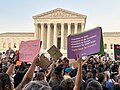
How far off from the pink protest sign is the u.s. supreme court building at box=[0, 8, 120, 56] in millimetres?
72348

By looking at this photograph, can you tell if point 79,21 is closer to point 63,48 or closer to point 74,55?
point 63,48

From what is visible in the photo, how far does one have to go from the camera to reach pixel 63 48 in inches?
3182

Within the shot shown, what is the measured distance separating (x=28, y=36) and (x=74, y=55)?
8064cm

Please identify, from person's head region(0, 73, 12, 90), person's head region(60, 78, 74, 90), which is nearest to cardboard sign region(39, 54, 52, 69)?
person's head region(60, 78, 74, 90)

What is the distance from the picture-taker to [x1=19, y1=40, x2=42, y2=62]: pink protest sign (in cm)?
616

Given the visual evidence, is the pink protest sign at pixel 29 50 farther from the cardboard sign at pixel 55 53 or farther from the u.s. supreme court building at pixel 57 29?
the u.s. supreme court building at pixel 57 29

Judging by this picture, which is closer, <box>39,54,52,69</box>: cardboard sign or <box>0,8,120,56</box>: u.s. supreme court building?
<box>39,54,52,69</box>: cardboard sign

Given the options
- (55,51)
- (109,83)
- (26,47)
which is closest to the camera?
(26,47)

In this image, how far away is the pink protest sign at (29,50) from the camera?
6164 mm

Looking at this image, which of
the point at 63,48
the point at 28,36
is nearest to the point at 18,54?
the point at 63,48

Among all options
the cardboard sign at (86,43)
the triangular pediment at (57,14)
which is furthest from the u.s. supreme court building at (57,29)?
the cardboard sign at (86,43)

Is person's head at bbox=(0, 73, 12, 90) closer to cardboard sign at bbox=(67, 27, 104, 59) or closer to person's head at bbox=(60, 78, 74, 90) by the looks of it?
person's head at bbox=(60, 78, 74, 90)

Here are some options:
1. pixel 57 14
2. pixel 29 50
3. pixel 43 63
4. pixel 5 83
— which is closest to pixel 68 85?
pixel 5 83

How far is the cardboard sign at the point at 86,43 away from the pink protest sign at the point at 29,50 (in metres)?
0.78
